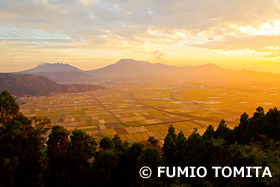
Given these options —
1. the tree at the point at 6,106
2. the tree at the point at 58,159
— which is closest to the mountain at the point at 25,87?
the tree at the point at 6,106

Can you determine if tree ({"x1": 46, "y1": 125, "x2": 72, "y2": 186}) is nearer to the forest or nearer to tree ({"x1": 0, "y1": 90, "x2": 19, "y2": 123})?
the forest

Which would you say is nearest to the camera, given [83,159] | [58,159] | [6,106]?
[6,106]

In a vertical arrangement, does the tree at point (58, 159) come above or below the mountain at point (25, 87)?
below

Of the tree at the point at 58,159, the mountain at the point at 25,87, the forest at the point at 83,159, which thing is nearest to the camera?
the forest at the point at 83,159

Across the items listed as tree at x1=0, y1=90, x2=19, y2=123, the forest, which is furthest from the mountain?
the forest

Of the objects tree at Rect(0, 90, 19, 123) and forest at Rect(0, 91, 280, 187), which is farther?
tree at Rect(0, 90, 19, 123)

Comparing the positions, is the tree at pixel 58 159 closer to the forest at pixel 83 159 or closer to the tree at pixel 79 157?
the forest at pixel 83 159

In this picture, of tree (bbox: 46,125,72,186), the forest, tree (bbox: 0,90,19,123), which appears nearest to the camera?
the forest

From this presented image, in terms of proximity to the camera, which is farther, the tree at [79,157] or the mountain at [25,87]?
the mountain at [25,87]

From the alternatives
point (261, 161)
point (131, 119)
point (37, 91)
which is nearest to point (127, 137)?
point (131, 119)

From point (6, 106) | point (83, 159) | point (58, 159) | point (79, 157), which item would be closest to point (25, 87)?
point (6, 106)

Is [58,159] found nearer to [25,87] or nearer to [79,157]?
[79,157]

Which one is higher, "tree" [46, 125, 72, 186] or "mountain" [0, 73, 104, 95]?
"mountain" [0, 73, 104, 95]

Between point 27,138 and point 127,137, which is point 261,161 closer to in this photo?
point 27,138
